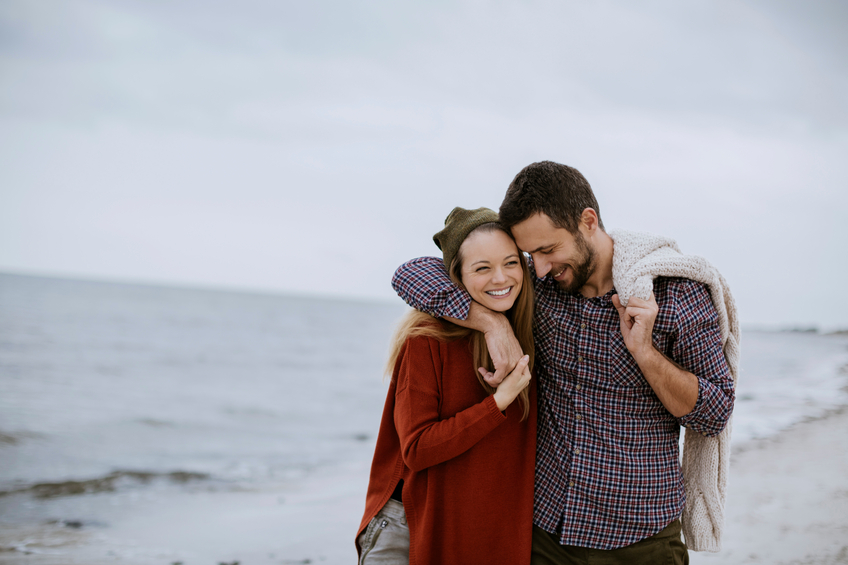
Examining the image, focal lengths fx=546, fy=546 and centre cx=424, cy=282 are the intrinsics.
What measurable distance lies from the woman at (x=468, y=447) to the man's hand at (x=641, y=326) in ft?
1.22

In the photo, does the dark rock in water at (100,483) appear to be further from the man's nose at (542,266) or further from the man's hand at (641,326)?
the man's hand at (641,326)

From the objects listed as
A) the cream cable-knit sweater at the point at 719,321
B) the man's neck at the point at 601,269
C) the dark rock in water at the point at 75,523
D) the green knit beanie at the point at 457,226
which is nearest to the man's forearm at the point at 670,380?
the cream cable-knit sweater at the point at 719,321

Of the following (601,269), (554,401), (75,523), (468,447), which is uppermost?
(601,269)

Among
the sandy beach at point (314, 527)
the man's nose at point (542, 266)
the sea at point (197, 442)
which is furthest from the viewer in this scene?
the sea at point (197, 442)

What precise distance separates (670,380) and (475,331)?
0.73 m

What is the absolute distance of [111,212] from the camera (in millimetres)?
45938

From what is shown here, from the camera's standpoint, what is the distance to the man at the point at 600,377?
1974 millimetres

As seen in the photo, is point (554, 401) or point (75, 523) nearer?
point (554, 401)

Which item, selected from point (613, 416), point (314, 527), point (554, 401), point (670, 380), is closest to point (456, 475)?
point (554, 401)

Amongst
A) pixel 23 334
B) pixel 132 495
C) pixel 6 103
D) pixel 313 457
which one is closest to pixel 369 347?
pixel 23 334

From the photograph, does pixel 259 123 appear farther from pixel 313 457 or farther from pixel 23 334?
pixel 313 457

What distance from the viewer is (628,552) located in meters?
2.06

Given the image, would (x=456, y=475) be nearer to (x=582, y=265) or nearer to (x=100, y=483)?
(x=582, y=265)

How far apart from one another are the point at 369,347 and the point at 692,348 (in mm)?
26431
